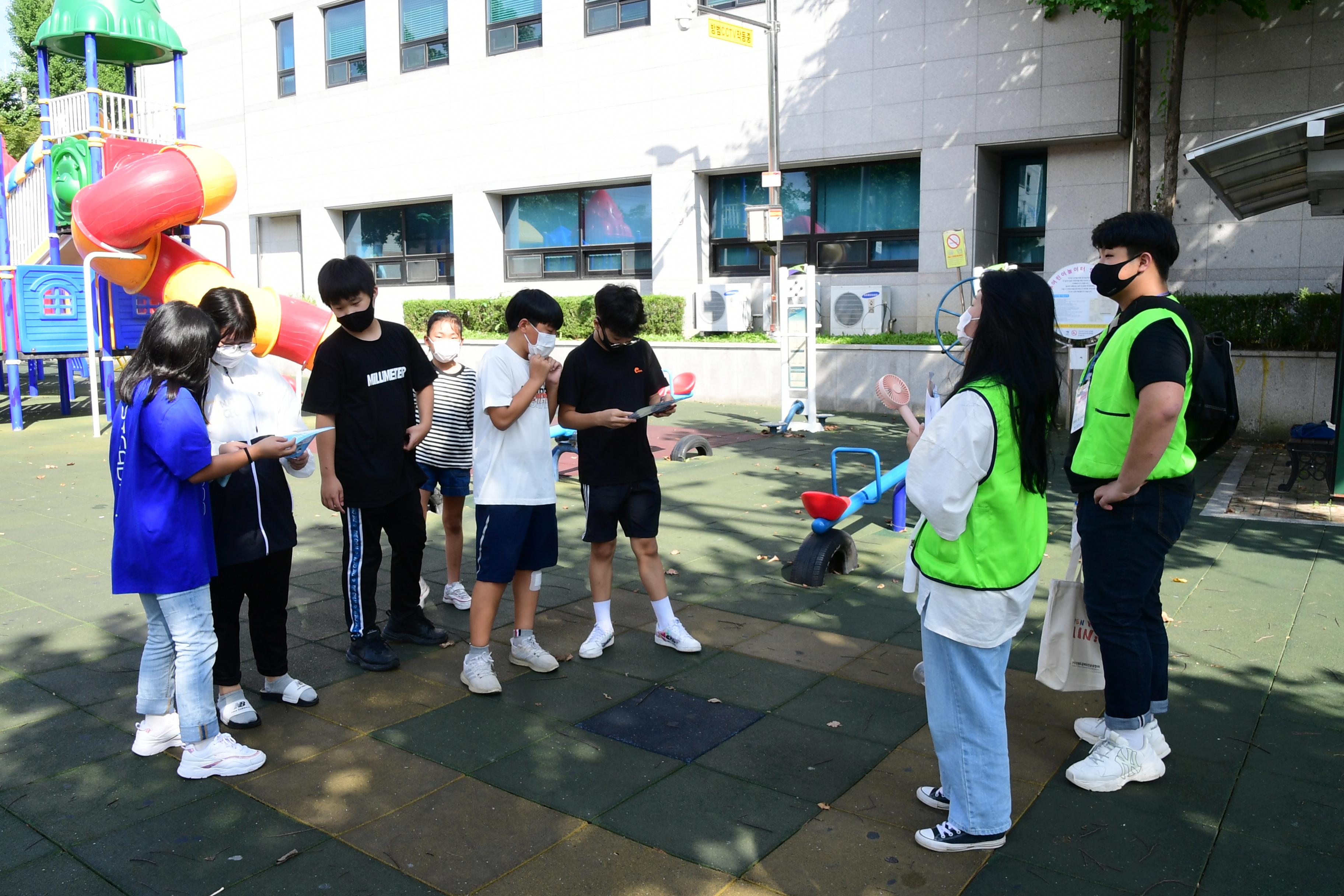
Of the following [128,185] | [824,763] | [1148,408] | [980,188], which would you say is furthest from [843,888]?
[980,188]

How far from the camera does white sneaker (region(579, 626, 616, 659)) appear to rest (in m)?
5.05

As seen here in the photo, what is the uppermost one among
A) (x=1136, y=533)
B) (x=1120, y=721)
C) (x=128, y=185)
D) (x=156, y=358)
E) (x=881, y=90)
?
(x=881, y=90)

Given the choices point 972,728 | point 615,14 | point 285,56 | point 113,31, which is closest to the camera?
point 972,728

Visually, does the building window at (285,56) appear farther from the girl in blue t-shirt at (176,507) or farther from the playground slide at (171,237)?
the girl in blue t-shirt at (176,507)

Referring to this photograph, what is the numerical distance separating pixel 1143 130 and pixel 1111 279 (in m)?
11.1

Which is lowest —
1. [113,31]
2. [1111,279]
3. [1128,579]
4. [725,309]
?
[1128,579]

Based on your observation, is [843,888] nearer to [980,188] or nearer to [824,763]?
[824,763]

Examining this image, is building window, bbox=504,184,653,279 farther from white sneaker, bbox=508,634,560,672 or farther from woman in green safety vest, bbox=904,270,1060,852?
woman in green safety vest, bbox=904,270,1060,852

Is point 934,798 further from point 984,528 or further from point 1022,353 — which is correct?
point 1022,353

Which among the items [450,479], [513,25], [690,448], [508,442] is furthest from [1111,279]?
[513,25]

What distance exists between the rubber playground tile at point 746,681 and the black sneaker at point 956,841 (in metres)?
1.24

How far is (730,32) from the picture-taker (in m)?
14.0

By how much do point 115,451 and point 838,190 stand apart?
14.8 meters

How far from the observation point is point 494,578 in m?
4.70
